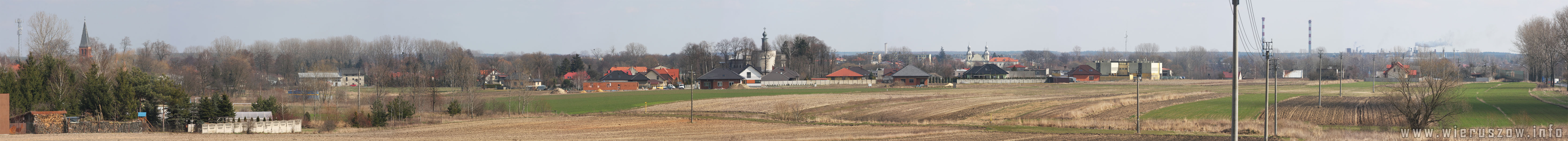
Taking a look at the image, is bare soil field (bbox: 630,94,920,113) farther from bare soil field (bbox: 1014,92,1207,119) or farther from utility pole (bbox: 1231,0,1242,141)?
utility pole (bbox: 1231,0,1242,141)

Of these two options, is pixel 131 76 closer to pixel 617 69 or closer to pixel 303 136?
pixel 303 136

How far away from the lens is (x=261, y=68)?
93125 millimetres

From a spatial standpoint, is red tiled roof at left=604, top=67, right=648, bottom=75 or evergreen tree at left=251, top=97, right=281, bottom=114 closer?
evergreen tree at left=251, top=97, right=281, bottom=114

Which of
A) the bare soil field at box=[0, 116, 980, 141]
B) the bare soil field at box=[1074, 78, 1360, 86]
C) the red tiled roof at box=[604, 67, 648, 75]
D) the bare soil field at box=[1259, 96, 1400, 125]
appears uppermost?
the red tiled roof at box=[604, 67, 648, 75]

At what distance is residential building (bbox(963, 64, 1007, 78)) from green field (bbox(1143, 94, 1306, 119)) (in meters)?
47.6

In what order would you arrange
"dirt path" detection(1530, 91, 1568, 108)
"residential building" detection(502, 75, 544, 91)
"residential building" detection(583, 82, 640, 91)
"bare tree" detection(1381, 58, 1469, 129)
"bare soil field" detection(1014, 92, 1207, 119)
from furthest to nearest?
1. "residential building" detection(583, 82, 640, 91)
2. "residential building" detection(502, 75, 544, 91)
3. "dirt path" detection(1530, 91, 1568, 108)
4. "bare soil field" detection(1014, 92, 1207, 119)
5. "bare tree" detection(1381, 58, 1469, 129)

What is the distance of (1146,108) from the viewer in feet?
134

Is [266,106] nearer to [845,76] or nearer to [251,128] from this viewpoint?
[251,128]

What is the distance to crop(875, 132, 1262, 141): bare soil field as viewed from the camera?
22453mm

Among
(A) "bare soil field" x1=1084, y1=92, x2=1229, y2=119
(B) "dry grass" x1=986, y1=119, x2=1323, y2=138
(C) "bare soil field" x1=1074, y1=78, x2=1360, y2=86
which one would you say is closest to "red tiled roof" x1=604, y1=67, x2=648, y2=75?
(C) "bare soil field" x1=1074, y1=78, x2=1360, y2=86

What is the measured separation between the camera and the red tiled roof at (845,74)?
88625mm

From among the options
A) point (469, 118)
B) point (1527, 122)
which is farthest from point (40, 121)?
point (1527, 122)

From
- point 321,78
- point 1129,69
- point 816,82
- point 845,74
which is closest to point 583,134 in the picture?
point 321,78

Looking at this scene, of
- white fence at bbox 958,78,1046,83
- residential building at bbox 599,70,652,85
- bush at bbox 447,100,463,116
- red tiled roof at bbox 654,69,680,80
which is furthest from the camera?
red tiled roof at bbox 654,69,680,80
